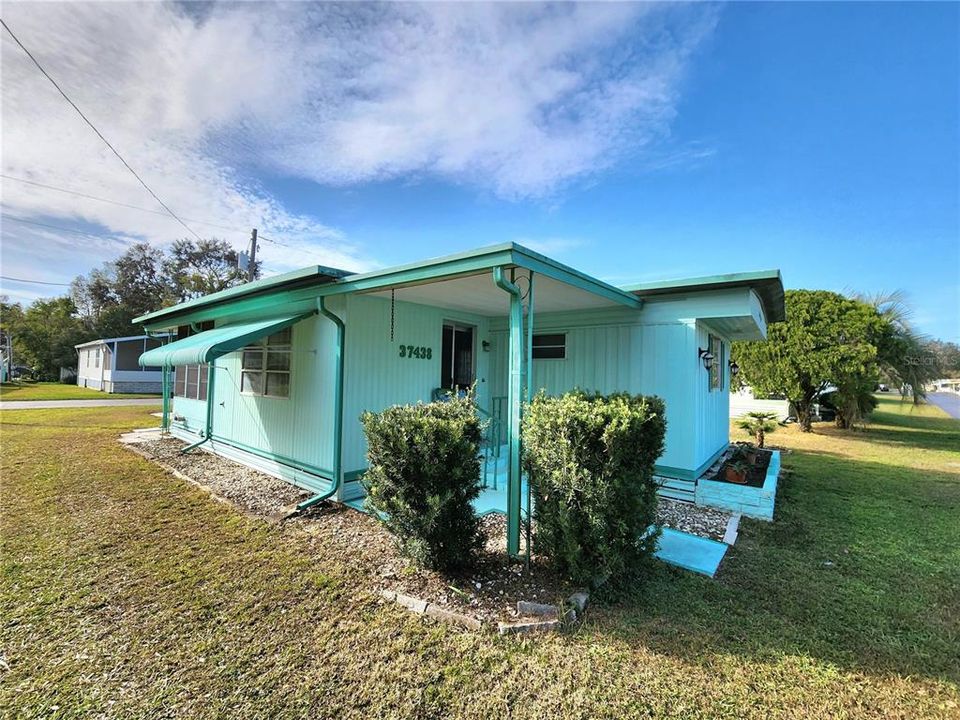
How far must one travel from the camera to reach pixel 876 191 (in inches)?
495

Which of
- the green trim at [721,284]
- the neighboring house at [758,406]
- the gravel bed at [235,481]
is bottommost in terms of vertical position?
the gravel bed at [235,481]

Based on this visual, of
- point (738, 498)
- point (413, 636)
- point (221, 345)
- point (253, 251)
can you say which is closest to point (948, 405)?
point (738, 498)

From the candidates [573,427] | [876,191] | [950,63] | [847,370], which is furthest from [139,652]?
[876,191]

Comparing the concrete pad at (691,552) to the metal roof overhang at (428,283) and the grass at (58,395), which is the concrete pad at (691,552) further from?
the grass at (58,395)

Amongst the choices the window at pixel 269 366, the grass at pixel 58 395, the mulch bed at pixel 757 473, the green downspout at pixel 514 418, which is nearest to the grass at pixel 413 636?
the green downspout at pixel 514 418

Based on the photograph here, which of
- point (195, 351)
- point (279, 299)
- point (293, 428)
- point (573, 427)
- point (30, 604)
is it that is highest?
point (279, 299)

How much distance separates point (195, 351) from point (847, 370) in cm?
1696

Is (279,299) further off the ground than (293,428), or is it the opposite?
(279,299)

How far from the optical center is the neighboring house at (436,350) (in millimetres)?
5758

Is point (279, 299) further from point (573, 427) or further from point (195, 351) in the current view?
point (573, 427)

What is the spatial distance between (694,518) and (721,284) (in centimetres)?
326

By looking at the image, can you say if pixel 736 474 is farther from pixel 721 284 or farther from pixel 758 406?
pixel 758 406

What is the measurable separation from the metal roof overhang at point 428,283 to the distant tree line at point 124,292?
3461 centimetres

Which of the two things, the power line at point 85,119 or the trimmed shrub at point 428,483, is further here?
the power line at point 85,119
